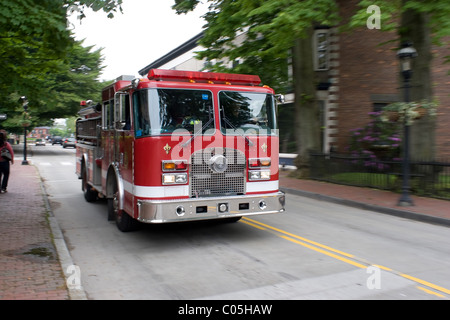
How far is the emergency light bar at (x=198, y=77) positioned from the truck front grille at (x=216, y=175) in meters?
1.37

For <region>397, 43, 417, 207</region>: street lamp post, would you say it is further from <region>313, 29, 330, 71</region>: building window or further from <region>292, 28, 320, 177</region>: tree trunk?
<region>313, 29, 330, 71</region>: building window

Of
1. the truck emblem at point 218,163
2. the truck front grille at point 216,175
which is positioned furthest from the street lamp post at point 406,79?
the truck emblem at point 218,163

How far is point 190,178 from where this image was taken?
6855 millimetres

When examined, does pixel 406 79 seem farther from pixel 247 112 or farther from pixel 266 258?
pixel 266 258

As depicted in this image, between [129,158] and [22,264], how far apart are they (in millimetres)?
2354

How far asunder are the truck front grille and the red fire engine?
0.02m

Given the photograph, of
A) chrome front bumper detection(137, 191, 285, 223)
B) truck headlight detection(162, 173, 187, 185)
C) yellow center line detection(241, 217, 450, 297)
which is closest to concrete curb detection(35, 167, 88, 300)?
→ chrome front bumper detection(137, 191, 285, 223)

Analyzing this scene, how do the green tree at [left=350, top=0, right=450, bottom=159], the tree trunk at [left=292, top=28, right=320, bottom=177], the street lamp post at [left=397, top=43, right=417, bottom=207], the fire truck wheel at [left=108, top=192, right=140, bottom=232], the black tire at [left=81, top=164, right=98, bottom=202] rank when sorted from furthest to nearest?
the tree trunk at [left=292, top=28, right=320, bottom=177]
the green tree at [left=350, top=0, right=450, bottom=159]
the black tire at [left=81, top=164, right=98, bottom=202]
the street lamp post at [left=397, top=43, right=417, bottom=207]
the fire truck wheel at [left=108, top=192, right=140, bottom=232]

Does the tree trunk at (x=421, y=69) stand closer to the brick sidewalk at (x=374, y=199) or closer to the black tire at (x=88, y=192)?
the brick sidewalk at (x=374, y=199)

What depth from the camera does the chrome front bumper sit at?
21.6ft

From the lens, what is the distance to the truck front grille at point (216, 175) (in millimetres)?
6895

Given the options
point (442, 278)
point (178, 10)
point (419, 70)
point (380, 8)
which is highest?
point (178, 10)

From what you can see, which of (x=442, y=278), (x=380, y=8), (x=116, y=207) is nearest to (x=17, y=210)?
(x=116, y=207)
